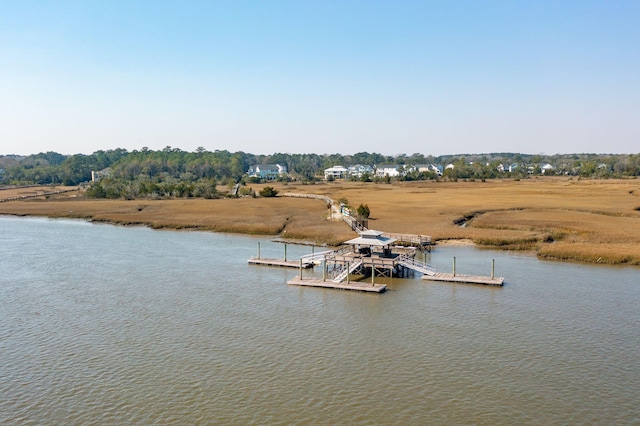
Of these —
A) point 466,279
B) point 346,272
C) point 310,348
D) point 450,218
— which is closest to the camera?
point 310,348

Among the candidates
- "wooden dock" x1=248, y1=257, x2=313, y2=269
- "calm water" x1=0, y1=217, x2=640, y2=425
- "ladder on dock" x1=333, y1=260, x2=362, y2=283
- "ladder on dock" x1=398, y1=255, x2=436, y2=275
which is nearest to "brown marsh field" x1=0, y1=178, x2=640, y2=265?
"calm water" x1=0, y1=217, x2=640, y2=425

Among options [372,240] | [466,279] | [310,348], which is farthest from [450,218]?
[310,348]

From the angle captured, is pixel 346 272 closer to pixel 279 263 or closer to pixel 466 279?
pixel 279 263

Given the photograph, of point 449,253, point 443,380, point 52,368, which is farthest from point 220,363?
point 449,253

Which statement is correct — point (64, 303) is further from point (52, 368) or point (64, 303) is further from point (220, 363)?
point (220, 363)

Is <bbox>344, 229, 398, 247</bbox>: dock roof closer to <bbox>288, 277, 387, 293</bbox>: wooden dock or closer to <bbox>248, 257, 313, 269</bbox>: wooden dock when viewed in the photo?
<bbox>288, 277, 387, 293</bbox>: wooden dock

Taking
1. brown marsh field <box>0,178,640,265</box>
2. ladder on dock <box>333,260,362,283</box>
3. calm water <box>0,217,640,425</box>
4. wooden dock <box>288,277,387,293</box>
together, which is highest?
brown marsh field <box>0,178,640,265</box>
